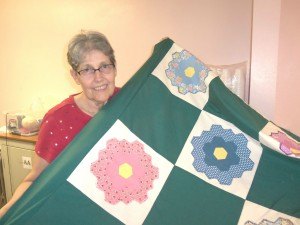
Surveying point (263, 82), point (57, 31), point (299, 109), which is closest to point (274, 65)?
point (263, 82)

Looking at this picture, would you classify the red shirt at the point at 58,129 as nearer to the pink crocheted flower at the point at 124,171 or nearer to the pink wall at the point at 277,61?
the pink crocheted flower at the point at 124,171

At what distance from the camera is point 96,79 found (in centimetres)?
99

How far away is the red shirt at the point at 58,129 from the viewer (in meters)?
1.02

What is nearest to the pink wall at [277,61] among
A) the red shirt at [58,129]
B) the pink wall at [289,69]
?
the pink wall at [289,69]

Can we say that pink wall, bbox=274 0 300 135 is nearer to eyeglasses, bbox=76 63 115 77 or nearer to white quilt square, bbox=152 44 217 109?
white quilt square, bbox=152 44 217 109

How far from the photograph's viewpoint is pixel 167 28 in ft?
6.34

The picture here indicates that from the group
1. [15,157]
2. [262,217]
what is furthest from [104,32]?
[262,217]

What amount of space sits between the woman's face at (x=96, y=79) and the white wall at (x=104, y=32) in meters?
1.04

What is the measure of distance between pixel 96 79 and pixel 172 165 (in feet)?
1.39

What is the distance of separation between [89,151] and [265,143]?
2.08ft

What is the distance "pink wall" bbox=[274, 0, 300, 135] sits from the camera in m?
1.32

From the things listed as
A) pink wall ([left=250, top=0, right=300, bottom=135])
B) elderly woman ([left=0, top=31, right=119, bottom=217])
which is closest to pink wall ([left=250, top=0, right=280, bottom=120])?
pink wall ([left=250, top=0, right=300, bottom=135])

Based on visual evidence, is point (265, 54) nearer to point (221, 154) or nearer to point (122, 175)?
point (221, 154)

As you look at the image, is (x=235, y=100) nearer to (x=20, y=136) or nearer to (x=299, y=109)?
(x=299, y=109)
